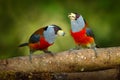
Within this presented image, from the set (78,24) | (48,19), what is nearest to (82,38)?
(78,24)

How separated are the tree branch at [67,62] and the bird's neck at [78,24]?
131 mm

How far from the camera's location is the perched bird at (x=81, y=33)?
235 centimetres

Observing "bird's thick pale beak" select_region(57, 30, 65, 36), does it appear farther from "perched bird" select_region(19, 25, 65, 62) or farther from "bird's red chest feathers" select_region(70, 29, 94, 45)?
"bird's red chest feathers" select_region(70, 29, 94, 45)

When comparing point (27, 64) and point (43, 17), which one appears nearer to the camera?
point (27, 64)

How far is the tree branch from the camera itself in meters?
2.31

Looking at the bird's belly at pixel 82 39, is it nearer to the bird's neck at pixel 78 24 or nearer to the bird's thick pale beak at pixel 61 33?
the bird's neck at pixel 78 24

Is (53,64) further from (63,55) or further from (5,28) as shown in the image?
(5,28)

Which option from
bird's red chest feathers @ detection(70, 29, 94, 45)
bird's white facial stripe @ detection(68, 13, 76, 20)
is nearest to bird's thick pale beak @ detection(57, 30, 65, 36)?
bird's white facial stripe @ detection(68, 13, 76, 20)

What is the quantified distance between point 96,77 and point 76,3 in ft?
5.61

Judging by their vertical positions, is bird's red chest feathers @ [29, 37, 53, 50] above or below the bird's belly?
below

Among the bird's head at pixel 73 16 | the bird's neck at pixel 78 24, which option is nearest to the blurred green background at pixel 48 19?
the bird's neck at pixel 78 24

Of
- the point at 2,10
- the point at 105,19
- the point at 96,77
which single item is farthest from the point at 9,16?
the point at 96,77

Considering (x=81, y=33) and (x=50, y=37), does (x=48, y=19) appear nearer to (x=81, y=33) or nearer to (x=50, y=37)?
(x=81, y=33)

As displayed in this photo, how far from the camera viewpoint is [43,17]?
4.06 m
